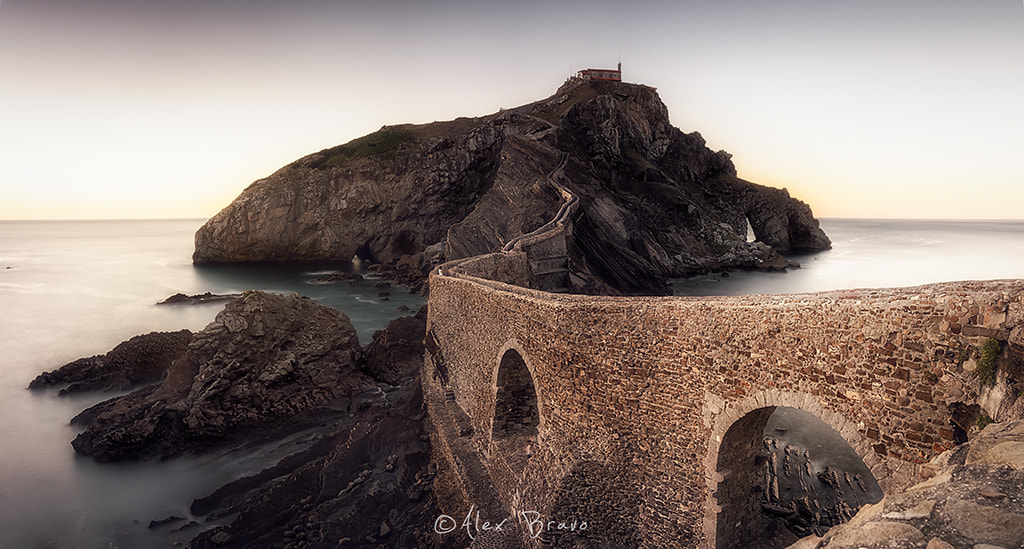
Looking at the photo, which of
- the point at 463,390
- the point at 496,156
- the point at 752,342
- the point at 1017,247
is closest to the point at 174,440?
the point at 463,390

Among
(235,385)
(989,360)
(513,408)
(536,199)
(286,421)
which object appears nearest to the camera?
(989,360)

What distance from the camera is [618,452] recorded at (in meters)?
9.02

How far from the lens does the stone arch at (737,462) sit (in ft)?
23.1

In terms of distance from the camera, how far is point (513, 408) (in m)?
12.6

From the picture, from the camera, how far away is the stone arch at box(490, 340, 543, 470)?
1228 cm

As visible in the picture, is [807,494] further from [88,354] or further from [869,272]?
[869,272]

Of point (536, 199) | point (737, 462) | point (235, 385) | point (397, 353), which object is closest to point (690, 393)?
point (737, 462)

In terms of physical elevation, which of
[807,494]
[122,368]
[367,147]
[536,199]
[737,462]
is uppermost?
[367,147]

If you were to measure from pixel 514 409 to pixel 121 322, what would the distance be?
1475 inches

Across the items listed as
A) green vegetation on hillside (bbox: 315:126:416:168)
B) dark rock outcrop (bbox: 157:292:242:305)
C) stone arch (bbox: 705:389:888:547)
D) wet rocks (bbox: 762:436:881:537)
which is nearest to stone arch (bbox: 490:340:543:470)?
stone arch (bbox: 705:389:888:547)

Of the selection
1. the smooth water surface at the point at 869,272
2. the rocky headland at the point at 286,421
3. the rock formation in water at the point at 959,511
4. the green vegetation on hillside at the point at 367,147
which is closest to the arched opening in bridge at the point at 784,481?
the rock formation in water at the point at 959,511

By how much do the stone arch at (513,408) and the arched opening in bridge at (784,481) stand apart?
5.11m

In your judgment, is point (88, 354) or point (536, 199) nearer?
point (88, 354)

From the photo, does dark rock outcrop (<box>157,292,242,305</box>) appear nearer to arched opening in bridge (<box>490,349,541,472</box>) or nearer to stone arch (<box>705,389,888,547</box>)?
arched opening in bridge (<box>490,349,541,472</box>)
